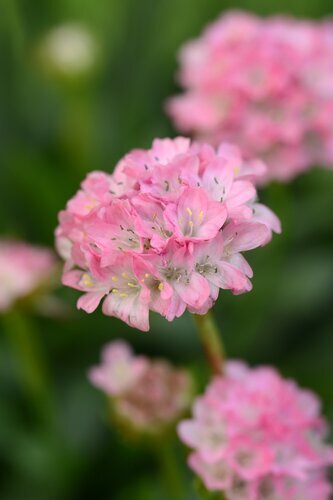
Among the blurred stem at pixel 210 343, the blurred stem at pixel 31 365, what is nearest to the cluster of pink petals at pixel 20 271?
the blurred stem at pixel 31 365

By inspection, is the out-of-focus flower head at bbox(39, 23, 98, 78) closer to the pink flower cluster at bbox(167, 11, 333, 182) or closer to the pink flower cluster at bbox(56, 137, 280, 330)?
the pink flower cluster at bbox(167, 11, 333, 182)

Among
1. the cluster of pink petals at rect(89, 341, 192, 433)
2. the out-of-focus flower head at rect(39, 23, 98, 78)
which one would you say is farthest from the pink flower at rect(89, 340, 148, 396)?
the out-of-focus flower head at rect(39, 23, 98, 78)

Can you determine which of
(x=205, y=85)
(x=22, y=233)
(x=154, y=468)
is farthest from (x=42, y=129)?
(x=154, y=468)

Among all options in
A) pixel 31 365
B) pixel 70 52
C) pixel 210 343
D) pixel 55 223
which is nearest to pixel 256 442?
pixel 210 343

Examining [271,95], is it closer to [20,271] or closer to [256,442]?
[20,271]

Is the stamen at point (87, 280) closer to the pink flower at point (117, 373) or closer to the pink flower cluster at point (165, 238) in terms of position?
the pink flower cluster at point (165, 238)
